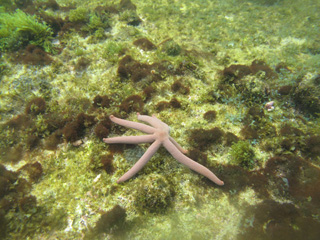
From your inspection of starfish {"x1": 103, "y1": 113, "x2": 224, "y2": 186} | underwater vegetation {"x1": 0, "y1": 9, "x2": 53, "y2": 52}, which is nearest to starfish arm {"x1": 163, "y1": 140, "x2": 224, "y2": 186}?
starfish {"x1": 103, "y1": 113, "x2": 224, "y2": 186}

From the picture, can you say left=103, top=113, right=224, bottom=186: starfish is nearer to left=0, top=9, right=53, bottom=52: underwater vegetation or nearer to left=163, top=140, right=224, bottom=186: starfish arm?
left=163, top=140, right=224, bottom=186: starfish arm

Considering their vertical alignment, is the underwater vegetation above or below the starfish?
above

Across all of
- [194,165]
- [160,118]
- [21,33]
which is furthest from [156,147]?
[21,33]

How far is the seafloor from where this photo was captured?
3.92 m

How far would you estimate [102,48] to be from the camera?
772 centimetres

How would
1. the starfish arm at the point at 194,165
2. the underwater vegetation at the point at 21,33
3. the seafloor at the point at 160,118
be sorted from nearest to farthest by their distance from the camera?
1. the seafloor at the point at 160,118
2. the starfish arm at the point at 194,165
3. the underwater vegetation at the point at 21,33

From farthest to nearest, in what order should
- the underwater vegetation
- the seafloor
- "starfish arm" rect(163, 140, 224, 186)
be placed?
the underwater vegetation
"starfish arm" rect(163, 140, 224, 186)
the seafloor

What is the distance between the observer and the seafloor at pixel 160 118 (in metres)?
3.92

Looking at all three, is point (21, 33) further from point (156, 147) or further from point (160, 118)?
point (156, 147)

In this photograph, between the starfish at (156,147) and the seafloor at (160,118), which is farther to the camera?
the starfish at (156,147)

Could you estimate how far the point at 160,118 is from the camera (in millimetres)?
5617

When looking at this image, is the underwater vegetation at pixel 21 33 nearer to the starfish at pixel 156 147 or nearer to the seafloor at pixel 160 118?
the seafloor at pixel 160 118

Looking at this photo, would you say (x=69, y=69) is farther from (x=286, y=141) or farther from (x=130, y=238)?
(x=286, y=141)

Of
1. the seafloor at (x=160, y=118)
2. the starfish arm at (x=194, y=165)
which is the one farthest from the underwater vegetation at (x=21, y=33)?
the starfish arm at (x=194, y=165)
